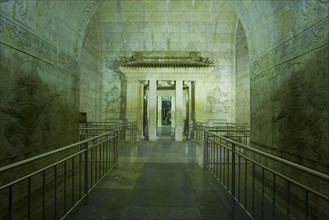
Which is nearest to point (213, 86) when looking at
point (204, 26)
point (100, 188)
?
point (204, 26)

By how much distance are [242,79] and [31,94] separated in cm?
1086

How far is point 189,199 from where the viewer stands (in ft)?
11.6

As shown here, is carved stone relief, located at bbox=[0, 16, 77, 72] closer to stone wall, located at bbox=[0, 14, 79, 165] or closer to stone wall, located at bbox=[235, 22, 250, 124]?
stone wall, located at bbox=[0, 14, 79, 165]

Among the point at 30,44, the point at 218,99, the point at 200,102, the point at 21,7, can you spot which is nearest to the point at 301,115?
the point at 30,44

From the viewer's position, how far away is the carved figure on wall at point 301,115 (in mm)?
3111

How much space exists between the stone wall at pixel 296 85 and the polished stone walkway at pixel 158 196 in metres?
1.60

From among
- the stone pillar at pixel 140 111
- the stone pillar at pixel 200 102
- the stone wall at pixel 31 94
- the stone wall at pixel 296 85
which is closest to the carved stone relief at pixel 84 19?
the stone wall at pixel 31 94

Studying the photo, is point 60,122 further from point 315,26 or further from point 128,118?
point 128,118

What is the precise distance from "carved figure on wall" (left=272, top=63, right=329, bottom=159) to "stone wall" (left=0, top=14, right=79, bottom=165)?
494 centimetres

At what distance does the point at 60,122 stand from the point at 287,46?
5.26 meters

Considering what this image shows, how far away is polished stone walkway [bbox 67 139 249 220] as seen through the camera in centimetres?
301

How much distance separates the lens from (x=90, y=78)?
38.1 ft

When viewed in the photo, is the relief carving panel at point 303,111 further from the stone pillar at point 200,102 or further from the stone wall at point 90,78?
the stone wall at point 90,78

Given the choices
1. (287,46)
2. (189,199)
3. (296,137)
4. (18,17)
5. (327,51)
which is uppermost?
(18,17)
